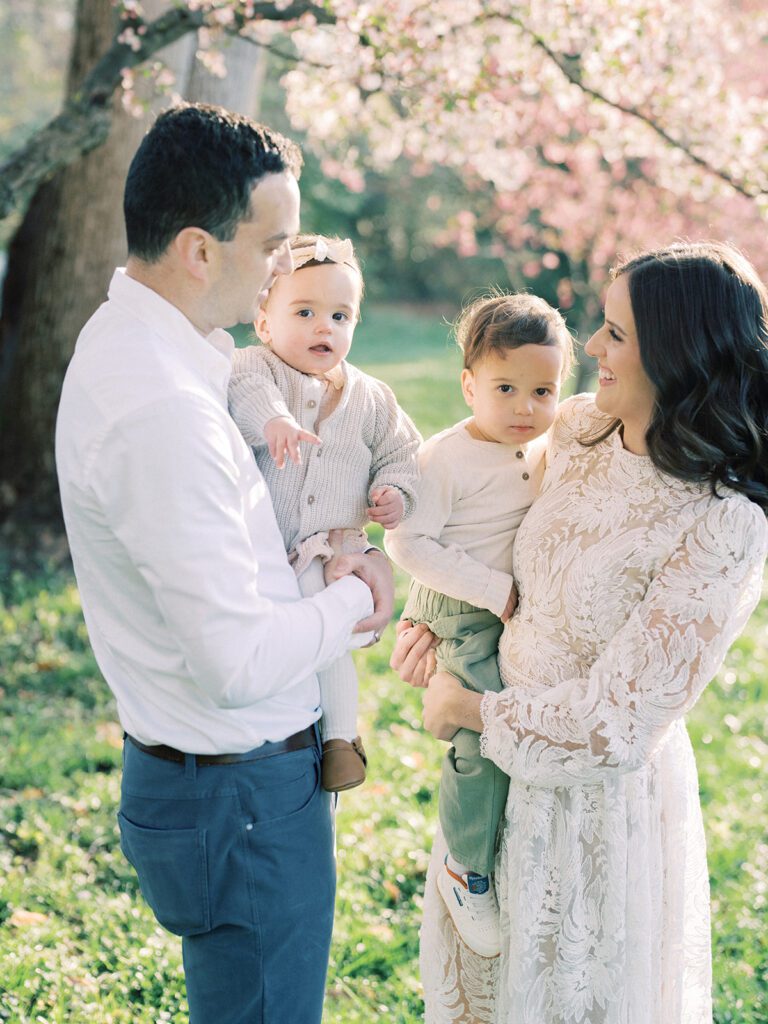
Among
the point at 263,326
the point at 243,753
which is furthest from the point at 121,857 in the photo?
the point at 263,326

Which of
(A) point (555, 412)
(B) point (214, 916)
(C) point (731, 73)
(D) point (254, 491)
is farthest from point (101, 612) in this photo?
(C) point (731, 73)

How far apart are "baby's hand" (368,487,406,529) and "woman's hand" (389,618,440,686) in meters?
0.40

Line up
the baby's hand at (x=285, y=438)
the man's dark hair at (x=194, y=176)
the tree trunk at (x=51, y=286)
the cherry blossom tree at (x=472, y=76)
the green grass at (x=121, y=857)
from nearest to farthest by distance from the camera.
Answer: the man's dark hair at (x=194, y=176) < the baby's hand at (x=285, y=438) < the green grass at (x=121, y=857) < the cherry blossom tree at (x=472, y=76) < the tree trunk at (x=51, y=286)

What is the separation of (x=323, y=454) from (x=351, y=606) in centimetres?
47

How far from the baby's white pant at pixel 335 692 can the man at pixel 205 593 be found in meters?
0.14

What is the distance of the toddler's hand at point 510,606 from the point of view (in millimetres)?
2459

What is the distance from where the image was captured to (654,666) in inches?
83.1

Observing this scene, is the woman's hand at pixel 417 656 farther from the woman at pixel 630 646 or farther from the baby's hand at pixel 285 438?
the baby's hand at pixel 285 438

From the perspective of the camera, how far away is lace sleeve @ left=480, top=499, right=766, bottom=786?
82.9 inches

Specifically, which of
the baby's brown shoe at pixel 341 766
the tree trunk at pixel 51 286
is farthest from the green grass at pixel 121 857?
the baby's brown shoe at pixel 341 766

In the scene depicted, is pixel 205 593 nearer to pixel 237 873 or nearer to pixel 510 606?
pixel 237 873

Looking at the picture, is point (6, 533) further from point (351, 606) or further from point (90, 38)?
point (351, 606)

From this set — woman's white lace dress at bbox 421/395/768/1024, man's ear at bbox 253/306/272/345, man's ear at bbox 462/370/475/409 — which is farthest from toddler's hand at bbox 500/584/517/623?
man's ear at bbox 253/306/272/345

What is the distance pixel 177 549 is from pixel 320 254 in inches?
36.5
